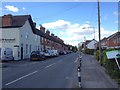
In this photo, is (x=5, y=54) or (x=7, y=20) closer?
(x=5, y=54)

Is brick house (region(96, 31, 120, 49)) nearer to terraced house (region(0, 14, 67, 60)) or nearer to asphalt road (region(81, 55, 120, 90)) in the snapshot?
terraced house (region(0, 14, 67, 60))

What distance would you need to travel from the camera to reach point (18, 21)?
160 ft

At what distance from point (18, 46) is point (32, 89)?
34.0 m

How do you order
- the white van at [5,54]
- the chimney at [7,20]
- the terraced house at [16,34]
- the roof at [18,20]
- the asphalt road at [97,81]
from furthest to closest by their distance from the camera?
1. the chimney at [7,20]
2. the roof at [18,20]
3. the terraced house at [16,34]
4. the white van at [5,54]
5. the asphalt road at [97,81]

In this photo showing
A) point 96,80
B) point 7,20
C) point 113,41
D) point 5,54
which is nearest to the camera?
point 96,80

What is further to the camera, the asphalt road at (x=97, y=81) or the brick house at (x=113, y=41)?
the brick house at (x=113, y=41)

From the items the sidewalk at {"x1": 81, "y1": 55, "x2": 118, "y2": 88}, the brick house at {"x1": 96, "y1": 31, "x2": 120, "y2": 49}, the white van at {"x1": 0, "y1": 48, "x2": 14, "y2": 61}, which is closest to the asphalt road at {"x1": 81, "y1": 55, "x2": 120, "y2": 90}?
the sidewalk at {"x1": 81, "y1": 55, "x2": 118, "y2": 88}

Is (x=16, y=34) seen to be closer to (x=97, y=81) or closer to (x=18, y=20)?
(x=18, y=20)

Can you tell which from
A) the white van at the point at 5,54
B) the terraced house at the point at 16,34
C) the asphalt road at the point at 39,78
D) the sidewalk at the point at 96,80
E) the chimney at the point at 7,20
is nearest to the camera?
the asphalt road at the point at 39,78

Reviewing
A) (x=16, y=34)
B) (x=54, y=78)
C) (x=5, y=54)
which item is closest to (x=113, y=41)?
(x=16, y=34)

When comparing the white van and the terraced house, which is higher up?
the terraced house

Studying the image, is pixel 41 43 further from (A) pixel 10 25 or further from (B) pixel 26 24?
(A) pixel 10 25

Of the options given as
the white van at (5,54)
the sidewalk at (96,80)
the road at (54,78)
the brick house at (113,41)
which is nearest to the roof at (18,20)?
the white van at (5,54)

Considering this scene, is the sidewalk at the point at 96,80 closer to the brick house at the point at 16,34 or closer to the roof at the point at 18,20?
the brick house at the point at 16,34
